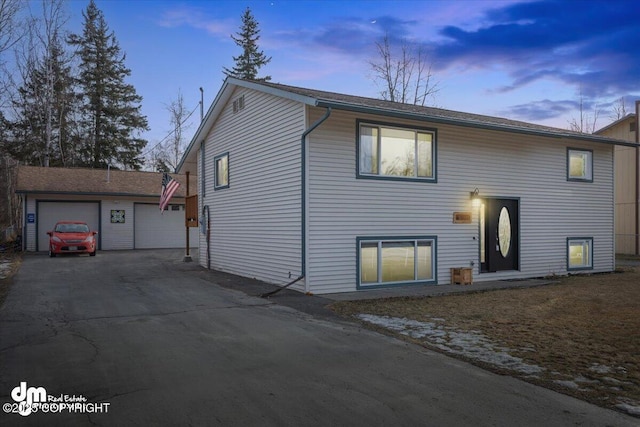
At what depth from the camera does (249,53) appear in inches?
1866

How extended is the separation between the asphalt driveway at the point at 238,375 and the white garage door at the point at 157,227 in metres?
16.9

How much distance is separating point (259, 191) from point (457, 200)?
5.57m

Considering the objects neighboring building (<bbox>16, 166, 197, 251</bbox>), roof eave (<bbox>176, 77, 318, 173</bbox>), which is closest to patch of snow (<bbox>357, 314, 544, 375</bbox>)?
roof eave (<bbox>176, 77, 318, 173</bbox>)

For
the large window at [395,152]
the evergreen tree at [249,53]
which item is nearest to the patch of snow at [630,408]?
the large window at [395,152]

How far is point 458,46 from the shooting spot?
941 inches

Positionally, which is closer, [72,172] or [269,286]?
[269,286]

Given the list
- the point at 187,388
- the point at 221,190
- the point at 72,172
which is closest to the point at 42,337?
→ the point at 187,388

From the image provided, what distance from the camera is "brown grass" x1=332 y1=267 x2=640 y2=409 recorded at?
5000mm

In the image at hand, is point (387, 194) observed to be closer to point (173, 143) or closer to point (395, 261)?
point (395, 261)

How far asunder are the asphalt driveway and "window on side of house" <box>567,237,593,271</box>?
35.9ft

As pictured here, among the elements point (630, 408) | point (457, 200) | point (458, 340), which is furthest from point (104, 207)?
point (630, 408)

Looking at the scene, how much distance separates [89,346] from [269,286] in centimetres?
610

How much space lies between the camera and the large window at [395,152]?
1166 cm

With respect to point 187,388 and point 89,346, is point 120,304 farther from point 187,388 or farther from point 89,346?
point 187,388
